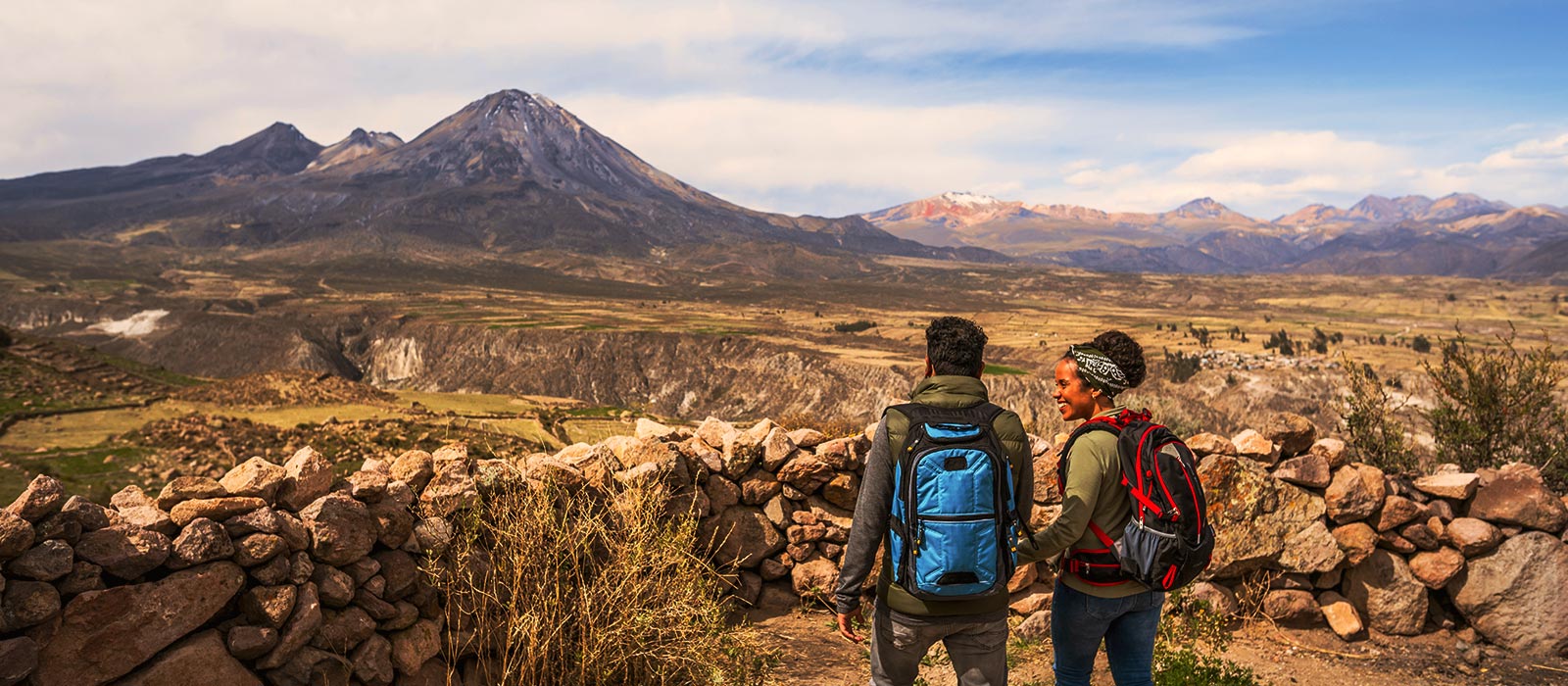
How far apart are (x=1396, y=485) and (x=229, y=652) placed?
30.0 feet

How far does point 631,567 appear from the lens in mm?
5059

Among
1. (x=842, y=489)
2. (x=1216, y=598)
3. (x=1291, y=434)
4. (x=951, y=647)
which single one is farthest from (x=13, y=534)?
(x=1291, y=434)

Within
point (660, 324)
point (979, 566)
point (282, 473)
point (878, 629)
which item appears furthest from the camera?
point (660, 324)

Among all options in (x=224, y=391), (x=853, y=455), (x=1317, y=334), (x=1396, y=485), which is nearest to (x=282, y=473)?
(x=853, y=455)

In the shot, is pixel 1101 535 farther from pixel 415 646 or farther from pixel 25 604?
pixel 25 604

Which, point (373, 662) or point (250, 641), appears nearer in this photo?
point (250, 641)

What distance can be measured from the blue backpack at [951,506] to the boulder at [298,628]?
313cm

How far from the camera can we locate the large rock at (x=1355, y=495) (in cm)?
762

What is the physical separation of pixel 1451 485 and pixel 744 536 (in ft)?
21.0

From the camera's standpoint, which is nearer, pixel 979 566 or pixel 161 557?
pixel 979 566

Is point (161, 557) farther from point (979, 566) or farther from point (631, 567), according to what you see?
point (979, 566)

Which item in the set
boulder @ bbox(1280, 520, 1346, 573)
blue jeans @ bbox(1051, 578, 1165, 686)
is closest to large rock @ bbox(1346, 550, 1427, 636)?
boulder @ bbox(1280, 520, 1346, 573)

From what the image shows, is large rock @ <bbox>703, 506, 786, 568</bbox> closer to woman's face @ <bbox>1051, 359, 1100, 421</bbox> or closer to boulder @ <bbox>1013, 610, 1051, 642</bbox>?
boulder @ <bbox>1013, 610, 1051, 642</bbox>

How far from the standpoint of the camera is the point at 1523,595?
7.44 m
